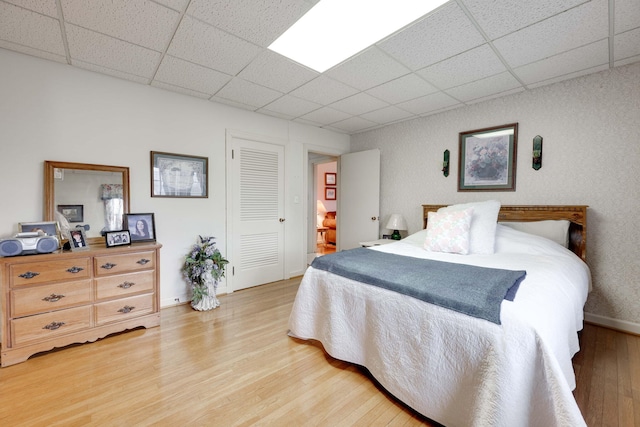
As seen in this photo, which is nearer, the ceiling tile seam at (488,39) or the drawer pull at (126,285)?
the ceiling tile seam at (488,39)

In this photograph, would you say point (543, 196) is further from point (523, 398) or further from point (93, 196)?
point (93, 196)

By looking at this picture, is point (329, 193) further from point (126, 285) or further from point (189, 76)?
point (126, 285)

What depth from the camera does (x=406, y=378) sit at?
4.92 feet

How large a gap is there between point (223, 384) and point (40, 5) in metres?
2.63

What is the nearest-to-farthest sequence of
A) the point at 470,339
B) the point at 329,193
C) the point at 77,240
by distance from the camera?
the point at 470,339
the point at 77,240
the point at 329,193

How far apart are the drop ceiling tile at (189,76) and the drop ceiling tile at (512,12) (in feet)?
6.88

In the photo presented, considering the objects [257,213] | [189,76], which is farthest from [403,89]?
[257,213]

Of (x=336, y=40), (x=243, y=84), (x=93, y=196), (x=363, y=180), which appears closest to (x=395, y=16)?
(x=336, y=40)

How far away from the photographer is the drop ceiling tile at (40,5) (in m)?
1.61

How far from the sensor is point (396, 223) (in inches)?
151

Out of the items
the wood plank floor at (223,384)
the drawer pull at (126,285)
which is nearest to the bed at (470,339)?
the wood plank floor at (223,384)

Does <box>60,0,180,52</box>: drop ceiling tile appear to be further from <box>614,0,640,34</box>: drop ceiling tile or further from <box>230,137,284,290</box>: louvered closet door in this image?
<box>614,0,640,34</box>: drop ceiling tile

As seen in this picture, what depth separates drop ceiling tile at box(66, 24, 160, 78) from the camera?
1.96 meters

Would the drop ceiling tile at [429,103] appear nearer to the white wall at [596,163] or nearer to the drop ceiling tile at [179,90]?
the white wall at [596,163]
